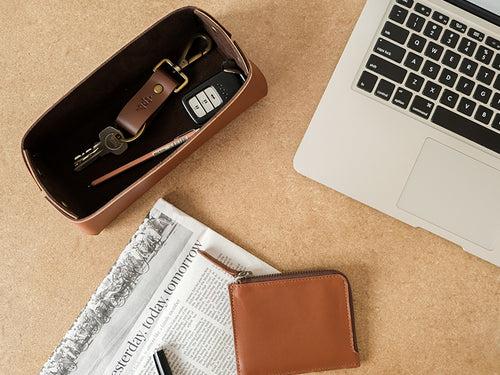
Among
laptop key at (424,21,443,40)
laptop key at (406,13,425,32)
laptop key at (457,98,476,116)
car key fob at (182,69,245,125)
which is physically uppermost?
car key fob at (182,69,245,125)

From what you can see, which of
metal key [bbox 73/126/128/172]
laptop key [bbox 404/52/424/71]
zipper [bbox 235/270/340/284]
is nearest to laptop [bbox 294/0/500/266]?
laptop key [bbox 404/52/424/71]

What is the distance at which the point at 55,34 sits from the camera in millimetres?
818

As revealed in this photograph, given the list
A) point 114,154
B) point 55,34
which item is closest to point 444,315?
point 114,154

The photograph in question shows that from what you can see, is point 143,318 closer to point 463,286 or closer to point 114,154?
point 114,154

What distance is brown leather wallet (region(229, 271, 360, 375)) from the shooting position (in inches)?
30.2

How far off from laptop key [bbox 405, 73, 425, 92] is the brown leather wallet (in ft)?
0.88

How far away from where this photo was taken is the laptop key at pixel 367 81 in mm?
755

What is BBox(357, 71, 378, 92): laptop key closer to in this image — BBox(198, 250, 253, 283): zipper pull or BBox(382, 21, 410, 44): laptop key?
BBox(382, 21, 410, 44): laptop key

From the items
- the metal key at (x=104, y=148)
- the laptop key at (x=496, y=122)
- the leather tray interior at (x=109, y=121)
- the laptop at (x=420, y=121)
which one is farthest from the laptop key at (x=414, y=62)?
the metal key at (x=104, y=148)

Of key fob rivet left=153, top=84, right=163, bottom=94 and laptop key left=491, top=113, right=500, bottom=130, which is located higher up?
key fob rivet left=153, top=84, right=163, bottom=94

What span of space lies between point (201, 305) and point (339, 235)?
214mm

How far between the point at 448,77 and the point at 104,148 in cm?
47

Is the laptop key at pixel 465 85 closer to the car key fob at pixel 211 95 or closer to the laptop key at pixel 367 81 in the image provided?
the laptop key at pixel 367 81

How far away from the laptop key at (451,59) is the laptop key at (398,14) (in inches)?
2.9
